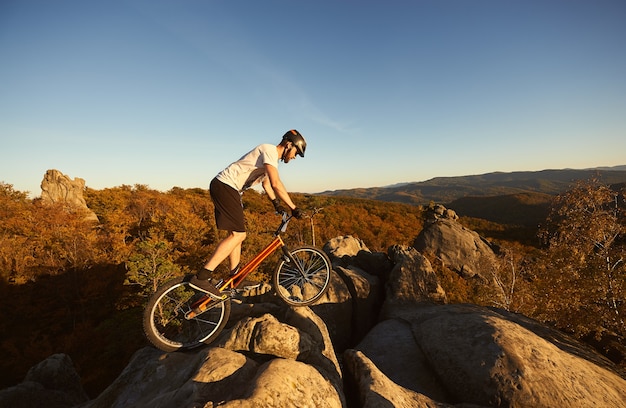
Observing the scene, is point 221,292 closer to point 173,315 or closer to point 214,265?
point 214,265

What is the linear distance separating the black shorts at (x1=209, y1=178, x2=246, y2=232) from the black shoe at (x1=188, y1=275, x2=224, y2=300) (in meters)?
1.11

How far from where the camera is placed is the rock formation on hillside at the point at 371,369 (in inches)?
165

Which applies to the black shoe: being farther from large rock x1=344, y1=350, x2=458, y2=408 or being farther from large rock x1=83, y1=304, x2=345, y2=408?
large rock x1=344, y1=350, x2=458, y2=408

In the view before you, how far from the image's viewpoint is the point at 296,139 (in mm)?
5797

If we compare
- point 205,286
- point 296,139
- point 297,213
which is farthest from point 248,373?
point 296,139

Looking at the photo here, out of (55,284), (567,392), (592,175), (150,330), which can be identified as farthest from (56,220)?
(592,175)

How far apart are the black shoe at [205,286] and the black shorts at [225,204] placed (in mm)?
1112

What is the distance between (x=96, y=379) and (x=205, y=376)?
34.9 meters

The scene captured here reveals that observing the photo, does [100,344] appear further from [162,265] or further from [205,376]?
[205,376]

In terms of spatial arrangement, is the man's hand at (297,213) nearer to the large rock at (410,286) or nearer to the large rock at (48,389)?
the large rock at (410,286)

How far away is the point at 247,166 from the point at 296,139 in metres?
1.19

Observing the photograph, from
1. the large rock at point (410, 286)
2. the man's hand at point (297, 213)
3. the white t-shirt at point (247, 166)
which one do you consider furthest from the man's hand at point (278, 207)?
the large rock at point (410, 286)


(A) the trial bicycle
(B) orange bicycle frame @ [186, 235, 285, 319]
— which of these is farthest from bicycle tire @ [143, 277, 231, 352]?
(B) orange bicycle frame @ [186, 235, 285, 319]

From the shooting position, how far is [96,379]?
27.8 metres
